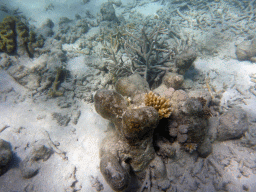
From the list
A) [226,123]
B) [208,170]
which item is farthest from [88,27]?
[208,170]

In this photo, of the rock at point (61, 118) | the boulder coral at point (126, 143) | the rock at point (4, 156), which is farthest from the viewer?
the rock at point (61, 118)

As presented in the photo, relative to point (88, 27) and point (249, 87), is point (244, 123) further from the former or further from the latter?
point (88, 27)

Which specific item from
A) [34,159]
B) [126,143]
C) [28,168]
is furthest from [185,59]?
[28,168]

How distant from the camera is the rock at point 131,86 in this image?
3.43 metres

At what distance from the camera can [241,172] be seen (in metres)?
3.10

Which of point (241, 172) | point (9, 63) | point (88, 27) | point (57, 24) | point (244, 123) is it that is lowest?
point (241, 172)

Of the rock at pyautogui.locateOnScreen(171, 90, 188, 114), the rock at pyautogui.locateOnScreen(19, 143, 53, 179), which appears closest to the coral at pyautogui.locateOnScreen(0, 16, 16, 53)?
the rock at pyautogui.locateOnScreen(19, 143, 53, 179)

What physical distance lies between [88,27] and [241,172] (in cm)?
876

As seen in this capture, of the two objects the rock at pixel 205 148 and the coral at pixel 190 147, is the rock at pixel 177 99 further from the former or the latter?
the rock at pixel 205 148

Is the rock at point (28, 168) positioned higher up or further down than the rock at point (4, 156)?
further down

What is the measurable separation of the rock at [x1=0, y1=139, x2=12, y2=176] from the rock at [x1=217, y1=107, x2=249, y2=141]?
5294mm

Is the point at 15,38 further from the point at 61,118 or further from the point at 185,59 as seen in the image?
the point at 185,59

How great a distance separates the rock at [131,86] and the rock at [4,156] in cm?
304

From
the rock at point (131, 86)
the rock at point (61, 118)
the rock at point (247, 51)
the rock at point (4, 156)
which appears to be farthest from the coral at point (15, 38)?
the rock at point (247, 51)
